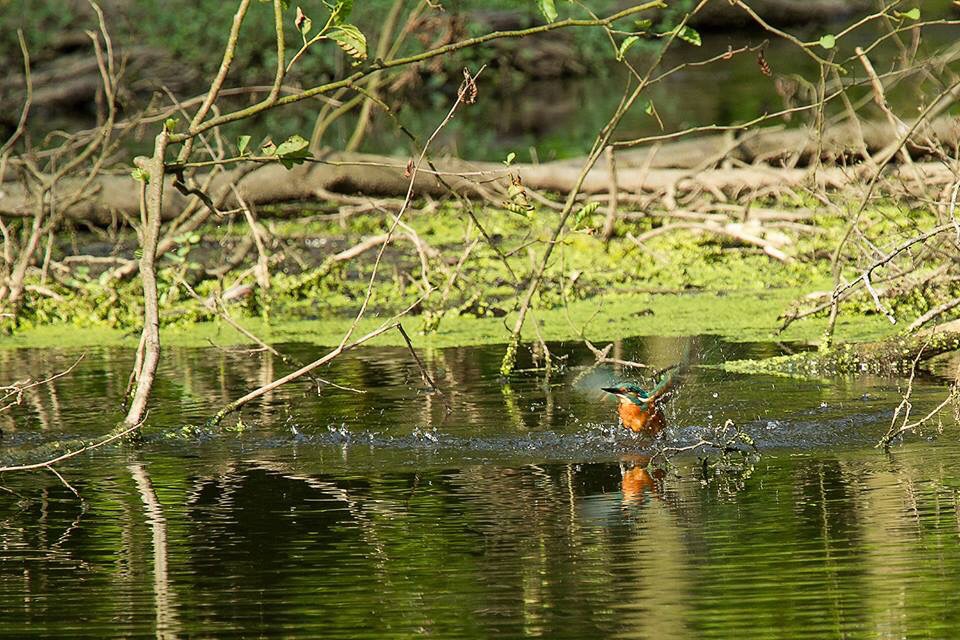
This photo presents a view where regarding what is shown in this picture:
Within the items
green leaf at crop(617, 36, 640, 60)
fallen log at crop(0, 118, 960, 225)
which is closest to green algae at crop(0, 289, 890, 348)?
fallen log at crop(0, 118, 960, 225)

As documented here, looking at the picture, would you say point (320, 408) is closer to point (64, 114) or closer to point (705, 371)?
point (705, 371)

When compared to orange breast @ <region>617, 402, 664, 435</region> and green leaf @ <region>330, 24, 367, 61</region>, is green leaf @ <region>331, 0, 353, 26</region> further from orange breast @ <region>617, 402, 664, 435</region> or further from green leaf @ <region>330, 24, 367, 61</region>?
orange breast @ <region>617, 402, 664, 435</region>

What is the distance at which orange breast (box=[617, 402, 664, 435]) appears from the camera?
662 cm

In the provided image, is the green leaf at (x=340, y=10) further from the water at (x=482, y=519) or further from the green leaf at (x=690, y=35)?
the water at (x=482, y=519)

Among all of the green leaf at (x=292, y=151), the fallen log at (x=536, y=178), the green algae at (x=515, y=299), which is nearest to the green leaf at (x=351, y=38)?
the green leaf at (x=292, y=151)

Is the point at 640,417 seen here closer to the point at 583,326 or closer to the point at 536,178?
the point at 583,326

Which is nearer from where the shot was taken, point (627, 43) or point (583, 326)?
point (627, 43)

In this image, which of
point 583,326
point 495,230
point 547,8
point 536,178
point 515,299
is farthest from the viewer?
point 536,178

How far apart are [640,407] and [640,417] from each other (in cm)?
5

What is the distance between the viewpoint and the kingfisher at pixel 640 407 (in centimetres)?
661

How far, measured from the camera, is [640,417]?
6.63 meters

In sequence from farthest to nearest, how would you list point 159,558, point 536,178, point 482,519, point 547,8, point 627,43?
point 536,178 → point 627,43 → point 547,8 → point 482,519 → point 159,558

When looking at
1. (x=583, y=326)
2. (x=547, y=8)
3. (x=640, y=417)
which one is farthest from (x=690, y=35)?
(x=583, y=326)

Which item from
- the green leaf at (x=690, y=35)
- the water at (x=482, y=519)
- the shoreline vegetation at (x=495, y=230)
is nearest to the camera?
the water at (x=482, y=519)
